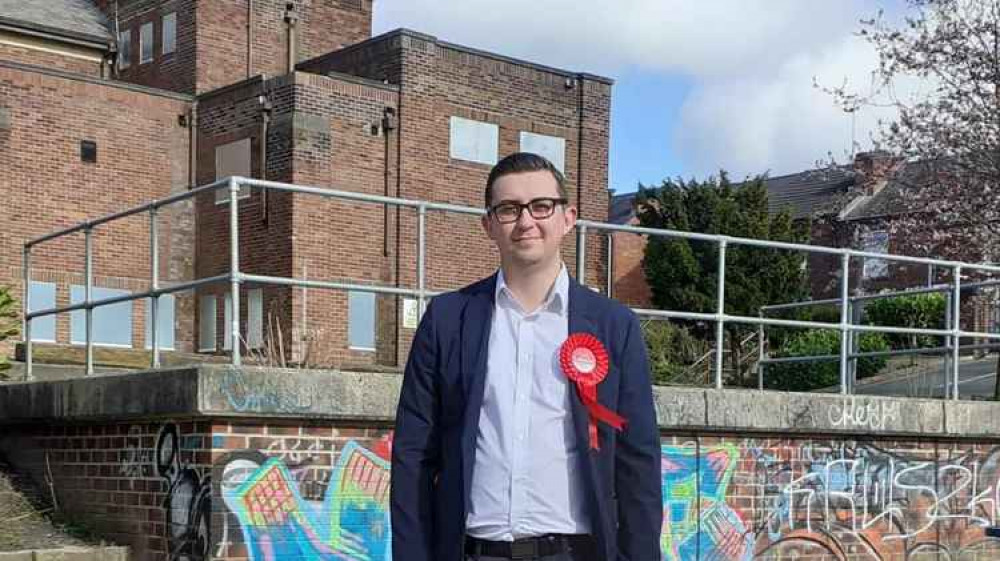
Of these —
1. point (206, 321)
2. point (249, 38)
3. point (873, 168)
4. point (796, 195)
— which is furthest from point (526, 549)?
point (796, 195)

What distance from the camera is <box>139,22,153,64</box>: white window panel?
33438mm

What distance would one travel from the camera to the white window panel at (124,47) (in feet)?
113

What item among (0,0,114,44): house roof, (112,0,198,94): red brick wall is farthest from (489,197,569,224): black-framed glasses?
(0,0,114,44): house roof

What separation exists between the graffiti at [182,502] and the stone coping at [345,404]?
9.0 inches

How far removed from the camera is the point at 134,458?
823cm

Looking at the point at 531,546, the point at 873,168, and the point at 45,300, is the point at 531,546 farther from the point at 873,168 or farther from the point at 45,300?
the point at 45,300

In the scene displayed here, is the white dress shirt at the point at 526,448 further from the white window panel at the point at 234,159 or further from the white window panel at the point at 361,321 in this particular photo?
the white window panel at the point at 234,159

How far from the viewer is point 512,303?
3.70 meters

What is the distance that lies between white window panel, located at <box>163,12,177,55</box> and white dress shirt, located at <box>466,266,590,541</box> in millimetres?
30343

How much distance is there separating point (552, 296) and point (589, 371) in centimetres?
25

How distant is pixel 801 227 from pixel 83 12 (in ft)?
66.6

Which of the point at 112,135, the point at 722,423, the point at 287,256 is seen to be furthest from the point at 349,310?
the point at 722,423

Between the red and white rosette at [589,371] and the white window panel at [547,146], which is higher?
the white window panel at [547,146]

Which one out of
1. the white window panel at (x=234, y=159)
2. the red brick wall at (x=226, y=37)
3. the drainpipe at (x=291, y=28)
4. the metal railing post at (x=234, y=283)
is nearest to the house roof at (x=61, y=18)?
the red brick wall at (x=226, y=37)
